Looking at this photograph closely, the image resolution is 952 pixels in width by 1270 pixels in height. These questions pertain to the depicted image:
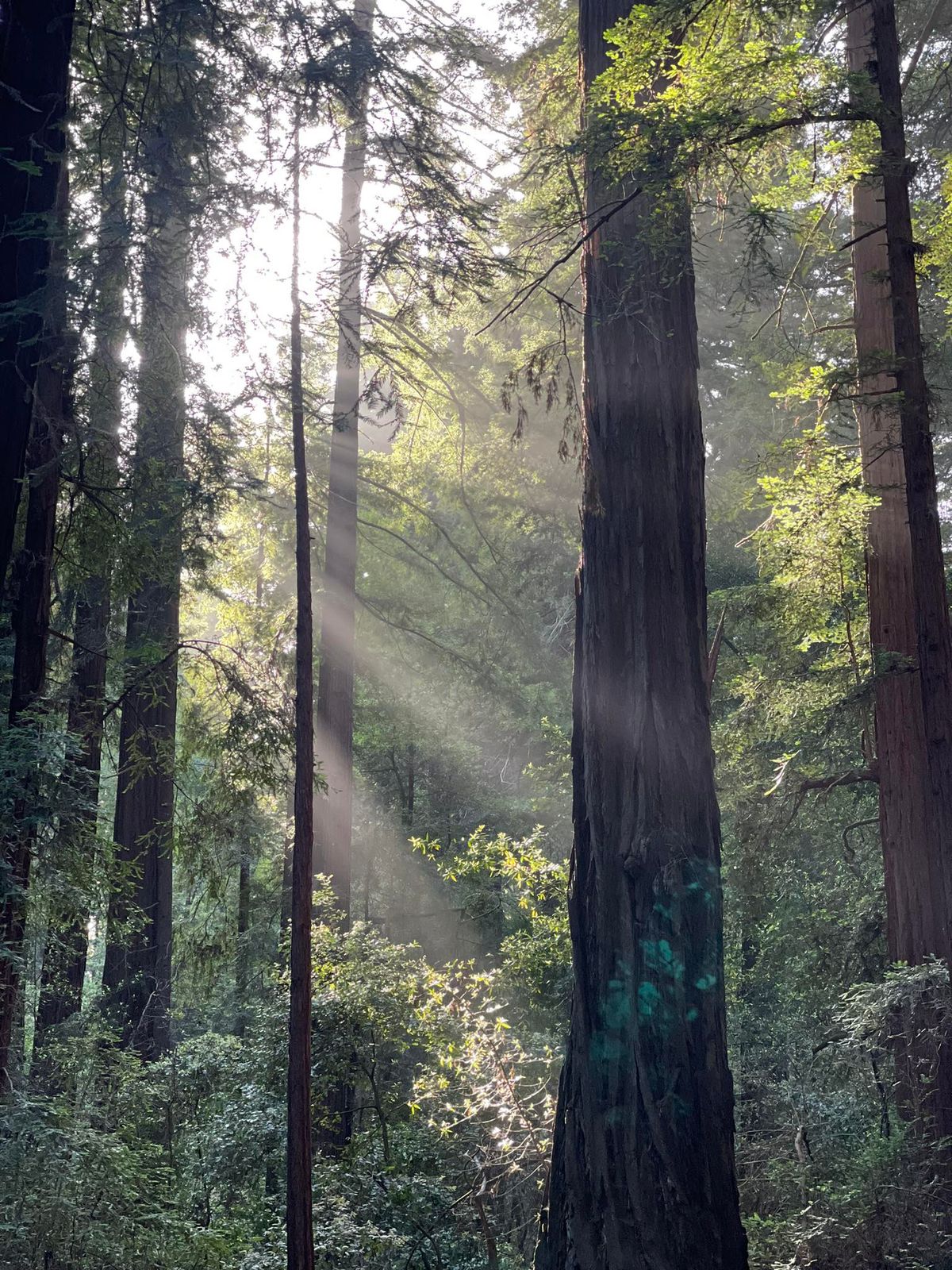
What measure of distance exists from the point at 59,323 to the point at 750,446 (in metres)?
16.3

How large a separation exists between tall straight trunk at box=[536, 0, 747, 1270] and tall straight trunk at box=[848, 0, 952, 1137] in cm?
170

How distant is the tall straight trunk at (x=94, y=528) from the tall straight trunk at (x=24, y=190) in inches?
17.5

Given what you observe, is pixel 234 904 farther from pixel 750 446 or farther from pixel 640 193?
pixel 640 193

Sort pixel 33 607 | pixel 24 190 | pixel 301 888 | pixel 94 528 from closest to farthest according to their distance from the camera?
pixel 301 888 → pixel 33 607 → pixel 24 190 → pixel 94 528

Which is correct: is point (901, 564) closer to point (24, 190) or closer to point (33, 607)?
point (33, 607)

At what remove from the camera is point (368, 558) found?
18.3 metres

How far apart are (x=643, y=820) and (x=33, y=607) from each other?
15.7ft

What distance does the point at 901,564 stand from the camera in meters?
9.83

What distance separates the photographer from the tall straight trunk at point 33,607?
6.54m

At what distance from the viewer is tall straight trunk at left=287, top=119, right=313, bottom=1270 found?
6480 mm

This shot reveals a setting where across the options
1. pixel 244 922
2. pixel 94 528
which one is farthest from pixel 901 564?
pixel 244 922

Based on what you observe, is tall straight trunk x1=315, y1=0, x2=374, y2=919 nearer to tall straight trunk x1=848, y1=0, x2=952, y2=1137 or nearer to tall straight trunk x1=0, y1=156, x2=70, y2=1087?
tall straight trunk x1=0, y1=156, x2=70, y2=1087

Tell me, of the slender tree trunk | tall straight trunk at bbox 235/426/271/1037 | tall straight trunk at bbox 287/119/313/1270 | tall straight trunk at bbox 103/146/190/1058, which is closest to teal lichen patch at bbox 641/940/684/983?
tall straight trunk at bbox 287/119/313/1270

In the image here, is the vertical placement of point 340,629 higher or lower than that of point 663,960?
higher
